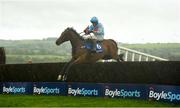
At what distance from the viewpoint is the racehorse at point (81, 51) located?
18.2m

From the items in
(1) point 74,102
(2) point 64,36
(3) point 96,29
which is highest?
(3) point 96,29

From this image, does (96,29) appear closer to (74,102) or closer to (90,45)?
(90,45)

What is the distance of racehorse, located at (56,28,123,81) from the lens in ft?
59.7

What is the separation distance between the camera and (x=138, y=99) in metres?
15.0

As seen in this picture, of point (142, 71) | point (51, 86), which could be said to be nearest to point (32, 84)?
point (51, 86)

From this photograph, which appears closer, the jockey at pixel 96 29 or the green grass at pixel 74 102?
the green grass at pixel 74 102

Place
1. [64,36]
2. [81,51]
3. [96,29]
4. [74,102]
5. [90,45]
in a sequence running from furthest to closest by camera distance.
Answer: [64,36], [81,51], [90,45], [96,29], [74,102]

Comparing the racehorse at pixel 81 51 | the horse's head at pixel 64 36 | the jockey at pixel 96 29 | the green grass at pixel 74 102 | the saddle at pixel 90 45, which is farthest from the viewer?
the horse's head at pixel 64 36

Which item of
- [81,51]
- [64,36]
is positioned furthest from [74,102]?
[64,36]

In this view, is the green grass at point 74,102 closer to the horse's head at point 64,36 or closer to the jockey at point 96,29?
the jockey at point 96,29

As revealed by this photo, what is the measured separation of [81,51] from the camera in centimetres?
1848

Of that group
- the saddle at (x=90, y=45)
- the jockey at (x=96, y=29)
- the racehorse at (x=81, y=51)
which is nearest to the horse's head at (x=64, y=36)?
the racehorse at (x=81, y=51)

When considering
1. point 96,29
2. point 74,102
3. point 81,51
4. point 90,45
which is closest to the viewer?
point 74,102

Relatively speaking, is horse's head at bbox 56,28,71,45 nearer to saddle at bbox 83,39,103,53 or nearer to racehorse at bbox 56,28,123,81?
racehorse at bbox 56,28,123,81
